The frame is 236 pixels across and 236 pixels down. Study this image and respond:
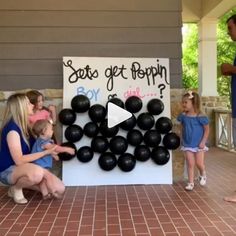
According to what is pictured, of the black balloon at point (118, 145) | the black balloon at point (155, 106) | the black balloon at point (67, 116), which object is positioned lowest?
the black balloon at point (118, 145)

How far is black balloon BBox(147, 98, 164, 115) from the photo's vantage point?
15.5ft

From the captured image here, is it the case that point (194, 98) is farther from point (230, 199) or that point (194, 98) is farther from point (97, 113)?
point (230, 199)

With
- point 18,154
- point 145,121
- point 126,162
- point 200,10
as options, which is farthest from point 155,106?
point 200,10

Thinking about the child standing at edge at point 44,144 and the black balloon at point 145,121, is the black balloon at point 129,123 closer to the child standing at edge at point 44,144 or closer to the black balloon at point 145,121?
the black balloon at point 145,121

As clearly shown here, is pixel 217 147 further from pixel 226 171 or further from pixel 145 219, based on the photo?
pixel 145 219

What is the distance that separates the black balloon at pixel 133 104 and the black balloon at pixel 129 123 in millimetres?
91

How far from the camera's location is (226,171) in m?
5.88

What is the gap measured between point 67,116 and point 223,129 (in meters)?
5.25

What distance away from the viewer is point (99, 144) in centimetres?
467

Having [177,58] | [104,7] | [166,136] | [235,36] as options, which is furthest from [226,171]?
[104,7]

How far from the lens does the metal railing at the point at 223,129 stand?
8.62 m

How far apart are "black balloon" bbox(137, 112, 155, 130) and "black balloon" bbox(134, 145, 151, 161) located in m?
Answer: 0.23

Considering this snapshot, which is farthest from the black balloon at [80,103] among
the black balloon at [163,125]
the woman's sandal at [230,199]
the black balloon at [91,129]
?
the woman's sandal at [230,199]

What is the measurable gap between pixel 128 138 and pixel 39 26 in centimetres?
168
